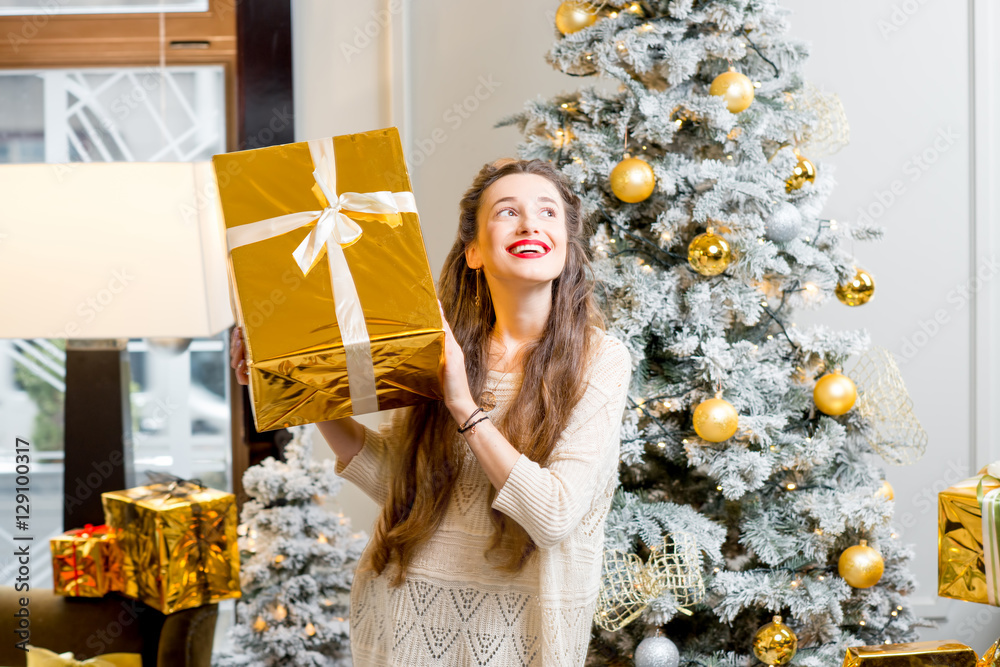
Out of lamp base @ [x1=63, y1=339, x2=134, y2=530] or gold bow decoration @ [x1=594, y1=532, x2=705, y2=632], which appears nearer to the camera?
gold bow decoration @ [x1=594, y1=532, x2=705, y2=632]

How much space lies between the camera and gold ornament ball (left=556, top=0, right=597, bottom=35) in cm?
180

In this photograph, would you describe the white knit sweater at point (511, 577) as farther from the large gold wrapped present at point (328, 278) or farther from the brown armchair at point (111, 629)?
the brown armchair at point (111, 629)

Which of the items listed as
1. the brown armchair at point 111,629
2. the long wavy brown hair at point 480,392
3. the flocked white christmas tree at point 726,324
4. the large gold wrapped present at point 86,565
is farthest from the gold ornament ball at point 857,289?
the large gold wrapped present at point 86,565

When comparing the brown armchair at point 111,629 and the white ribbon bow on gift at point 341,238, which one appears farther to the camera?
the brown armchair at point 111,629

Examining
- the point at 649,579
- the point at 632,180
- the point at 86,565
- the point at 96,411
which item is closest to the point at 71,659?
the point at 86,565

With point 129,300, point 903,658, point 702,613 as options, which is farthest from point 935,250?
point 129,300

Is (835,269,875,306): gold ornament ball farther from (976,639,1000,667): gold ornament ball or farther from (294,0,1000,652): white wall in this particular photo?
(976,639,1000,667): gold ornament ball

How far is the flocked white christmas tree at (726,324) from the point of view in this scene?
1682 mm

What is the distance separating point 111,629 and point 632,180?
4.86 feet

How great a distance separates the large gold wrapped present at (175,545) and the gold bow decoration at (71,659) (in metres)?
0.12

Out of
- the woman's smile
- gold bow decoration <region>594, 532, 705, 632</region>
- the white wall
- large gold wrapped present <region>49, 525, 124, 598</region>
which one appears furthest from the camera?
the white wall

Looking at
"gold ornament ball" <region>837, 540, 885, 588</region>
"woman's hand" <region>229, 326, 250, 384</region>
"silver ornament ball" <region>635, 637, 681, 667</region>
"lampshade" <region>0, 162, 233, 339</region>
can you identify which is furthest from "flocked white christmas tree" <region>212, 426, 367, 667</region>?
"gold ornament ball" <region>837, 540, 885, 588</region>

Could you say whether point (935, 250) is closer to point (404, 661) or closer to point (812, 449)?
point (812, 449)

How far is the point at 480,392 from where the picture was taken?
1.26 meters
